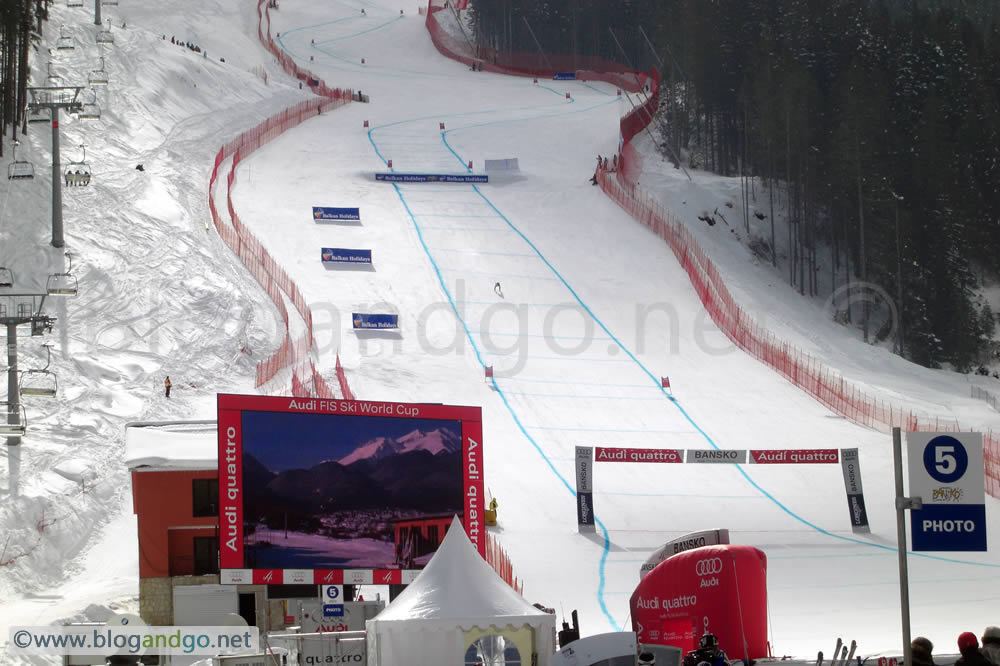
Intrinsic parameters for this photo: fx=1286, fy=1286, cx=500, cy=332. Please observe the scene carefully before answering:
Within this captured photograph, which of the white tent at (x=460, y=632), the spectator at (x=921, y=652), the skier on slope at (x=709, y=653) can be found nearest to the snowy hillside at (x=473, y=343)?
the white tent at (x=460, y=632)

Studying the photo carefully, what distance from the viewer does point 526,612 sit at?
11.5m

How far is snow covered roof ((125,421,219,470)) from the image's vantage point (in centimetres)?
1557

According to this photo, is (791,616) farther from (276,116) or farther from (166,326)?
(276,116)

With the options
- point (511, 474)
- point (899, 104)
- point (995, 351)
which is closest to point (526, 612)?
point (511, 474)

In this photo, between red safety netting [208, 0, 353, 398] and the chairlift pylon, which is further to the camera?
the chairlift pylon

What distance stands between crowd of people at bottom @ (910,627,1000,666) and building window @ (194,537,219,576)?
10.1 meters

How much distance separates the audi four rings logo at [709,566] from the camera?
1153 centimetres

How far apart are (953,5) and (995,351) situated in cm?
3598

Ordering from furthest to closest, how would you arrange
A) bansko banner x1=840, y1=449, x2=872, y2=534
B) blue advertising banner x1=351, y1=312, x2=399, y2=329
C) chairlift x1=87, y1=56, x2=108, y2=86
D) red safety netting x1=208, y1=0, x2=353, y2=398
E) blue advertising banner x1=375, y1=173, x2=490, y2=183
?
blue advertising banner x1=375, y1=173, x2=490, y2=183 → chairlift x1=87, y1=56, x2=108, y2=86 → blue advertising banner x1=351, y1=312, x2=399, y2=329 → red safety netting x1=208, y1=0, x2=353, y2=398 → bansko banner x1=840, y1=449, x2=872, y2=534

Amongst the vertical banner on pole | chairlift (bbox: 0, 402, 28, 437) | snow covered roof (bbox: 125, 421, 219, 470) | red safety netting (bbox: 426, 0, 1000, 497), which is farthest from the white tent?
red safety netting (bbox: 426, 0, 1000, 497)

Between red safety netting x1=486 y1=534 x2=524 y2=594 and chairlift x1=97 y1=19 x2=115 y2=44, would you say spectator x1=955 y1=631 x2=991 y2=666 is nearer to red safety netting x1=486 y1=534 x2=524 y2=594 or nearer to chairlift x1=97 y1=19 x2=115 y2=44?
red safety netting x1=486 y1=534 x2=524 y2=594

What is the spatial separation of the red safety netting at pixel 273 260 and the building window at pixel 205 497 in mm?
9042

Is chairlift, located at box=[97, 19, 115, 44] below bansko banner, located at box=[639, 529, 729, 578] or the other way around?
the other way around

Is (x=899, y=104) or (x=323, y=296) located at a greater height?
(x=899, y=104)
